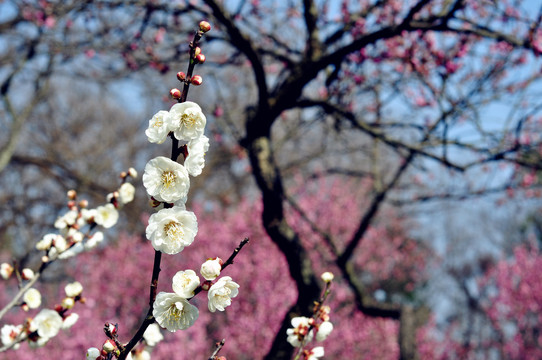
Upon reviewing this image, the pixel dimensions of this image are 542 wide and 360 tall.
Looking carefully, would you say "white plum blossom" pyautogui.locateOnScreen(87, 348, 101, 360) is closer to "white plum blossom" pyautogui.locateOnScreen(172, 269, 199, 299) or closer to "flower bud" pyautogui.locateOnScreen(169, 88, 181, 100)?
"white plum blossom" pyautogui.locateOnScreen(172, 269, 199, 299)

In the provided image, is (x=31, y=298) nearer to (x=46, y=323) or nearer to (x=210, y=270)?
(x=46, y=323)

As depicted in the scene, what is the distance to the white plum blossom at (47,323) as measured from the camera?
1.69 m

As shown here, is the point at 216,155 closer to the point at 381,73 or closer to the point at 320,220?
the point at 320,220

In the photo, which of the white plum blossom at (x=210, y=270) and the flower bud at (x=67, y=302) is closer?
the white plum blossom at (x=210, y=270)

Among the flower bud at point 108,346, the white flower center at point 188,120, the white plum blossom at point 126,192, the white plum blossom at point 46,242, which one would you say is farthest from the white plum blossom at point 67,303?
the white flower center at point 188,120

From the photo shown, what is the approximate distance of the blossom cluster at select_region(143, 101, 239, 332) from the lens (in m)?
1.07

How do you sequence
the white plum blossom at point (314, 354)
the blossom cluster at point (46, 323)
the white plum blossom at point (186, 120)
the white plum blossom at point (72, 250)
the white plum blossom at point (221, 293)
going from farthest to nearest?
the white plum blossom at point (72, 250) < the blossom cluster at point (46, 323) < the white plum blossom at point (314, 354) < the white plum blossom at point (221, 293) < the white plum blossom at point (186, 120)

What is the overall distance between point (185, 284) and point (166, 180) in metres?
0.28

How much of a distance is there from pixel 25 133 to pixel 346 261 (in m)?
13.1

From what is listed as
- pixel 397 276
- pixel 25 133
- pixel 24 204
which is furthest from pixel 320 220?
pixel 25 133

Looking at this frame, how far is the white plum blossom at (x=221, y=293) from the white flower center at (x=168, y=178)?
0.30m

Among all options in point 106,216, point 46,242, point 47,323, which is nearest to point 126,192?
point 106,216

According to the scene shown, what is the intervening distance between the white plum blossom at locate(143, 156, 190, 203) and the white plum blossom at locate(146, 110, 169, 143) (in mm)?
52

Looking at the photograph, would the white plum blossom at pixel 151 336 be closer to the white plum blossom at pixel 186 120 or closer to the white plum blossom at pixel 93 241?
the white plum blossom at pixel 93 241
